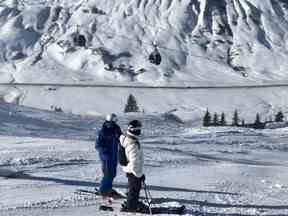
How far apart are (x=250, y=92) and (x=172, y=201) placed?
170 metres

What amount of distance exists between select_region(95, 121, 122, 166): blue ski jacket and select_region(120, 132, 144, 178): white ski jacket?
1.76 metres

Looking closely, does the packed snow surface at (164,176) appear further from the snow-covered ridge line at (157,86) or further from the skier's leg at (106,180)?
the snow-covered ridge line at (157,86)

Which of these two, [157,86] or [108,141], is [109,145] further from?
[157,86]

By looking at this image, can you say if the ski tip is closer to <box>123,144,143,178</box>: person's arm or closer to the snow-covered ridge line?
<box>123,144,143,178</box>: person's arm

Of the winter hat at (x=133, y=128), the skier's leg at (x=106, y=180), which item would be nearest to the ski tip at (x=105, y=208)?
the skier's leg at (x=106, y=180)

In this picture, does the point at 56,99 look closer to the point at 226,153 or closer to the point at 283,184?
the point at 226,153

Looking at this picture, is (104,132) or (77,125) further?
(77,125)

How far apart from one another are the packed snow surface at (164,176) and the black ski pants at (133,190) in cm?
41

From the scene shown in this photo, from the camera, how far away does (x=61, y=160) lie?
893 inches

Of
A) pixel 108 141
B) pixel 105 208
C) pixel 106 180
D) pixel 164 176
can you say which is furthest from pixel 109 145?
pixel 164 176

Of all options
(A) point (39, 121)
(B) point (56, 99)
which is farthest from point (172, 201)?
(B) point (56, 99)

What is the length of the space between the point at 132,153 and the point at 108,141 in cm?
200

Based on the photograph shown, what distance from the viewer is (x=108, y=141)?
49.8 ft

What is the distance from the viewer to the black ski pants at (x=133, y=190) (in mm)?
13499
